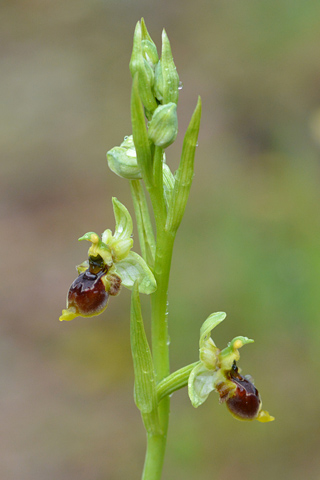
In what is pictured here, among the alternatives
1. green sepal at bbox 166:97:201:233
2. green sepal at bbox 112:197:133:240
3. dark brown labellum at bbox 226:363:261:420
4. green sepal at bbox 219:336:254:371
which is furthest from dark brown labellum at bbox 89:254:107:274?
dark brown labellum at bbox 226:363:261:420

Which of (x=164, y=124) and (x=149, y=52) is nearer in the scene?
(x=164, y=124)

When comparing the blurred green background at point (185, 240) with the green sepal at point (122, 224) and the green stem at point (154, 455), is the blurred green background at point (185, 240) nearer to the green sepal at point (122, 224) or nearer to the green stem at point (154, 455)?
the green stem at point (154, 455)

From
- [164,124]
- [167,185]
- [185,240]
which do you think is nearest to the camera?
[164,124]

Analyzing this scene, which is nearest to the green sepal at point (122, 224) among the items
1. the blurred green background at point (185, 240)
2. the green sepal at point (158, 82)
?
the green sepal at point (158, 82)

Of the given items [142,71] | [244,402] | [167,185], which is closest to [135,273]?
[167,185]

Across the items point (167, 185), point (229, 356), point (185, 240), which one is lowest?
point (229, 356)

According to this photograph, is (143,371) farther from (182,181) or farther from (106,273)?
(182,181)

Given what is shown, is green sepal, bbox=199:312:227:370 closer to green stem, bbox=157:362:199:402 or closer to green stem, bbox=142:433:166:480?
green stem, bbox=157:362:199:402
